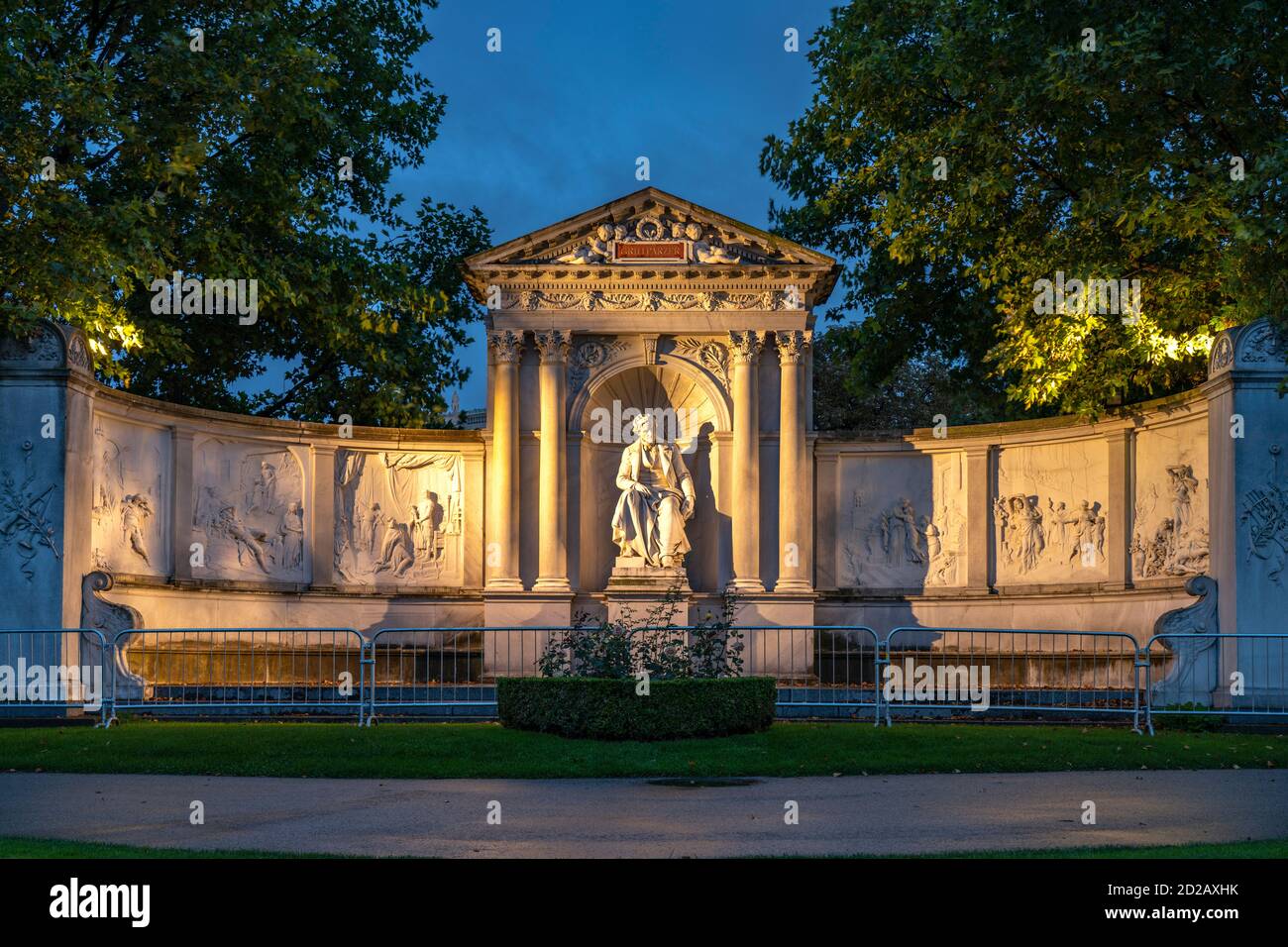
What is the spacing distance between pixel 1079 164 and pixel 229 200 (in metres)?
14.4

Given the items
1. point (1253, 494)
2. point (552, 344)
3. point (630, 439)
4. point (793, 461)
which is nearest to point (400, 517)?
point (552, 344)

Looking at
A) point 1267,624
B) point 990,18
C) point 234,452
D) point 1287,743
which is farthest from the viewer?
point 234,452

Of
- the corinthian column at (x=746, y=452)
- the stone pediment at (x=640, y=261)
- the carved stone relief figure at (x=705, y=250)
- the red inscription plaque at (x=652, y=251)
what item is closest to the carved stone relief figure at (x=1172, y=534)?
the corinthian column at (x=746, y=452)

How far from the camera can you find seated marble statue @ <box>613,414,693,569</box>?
29.4m

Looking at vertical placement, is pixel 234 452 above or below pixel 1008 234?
below

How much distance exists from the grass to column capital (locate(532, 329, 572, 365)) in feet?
65.1

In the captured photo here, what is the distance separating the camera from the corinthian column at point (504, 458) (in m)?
29.8

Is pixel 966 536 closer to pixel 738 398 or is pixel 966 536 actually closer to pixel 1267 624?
pixel 738 398

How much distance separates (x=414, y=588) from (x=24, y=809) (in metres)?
17.5

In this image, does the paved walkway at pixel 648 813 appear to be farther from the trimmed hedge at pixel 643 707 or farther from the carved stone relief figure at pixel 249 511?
the carved stone relief figure at pixel 249 511

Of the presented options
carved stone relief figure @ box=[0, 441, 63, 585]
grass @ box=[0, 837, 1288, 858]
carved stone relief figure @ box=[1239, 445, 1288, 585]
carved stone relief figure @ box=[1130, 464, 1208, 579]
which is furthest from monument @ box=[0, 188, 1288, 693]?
grass @ box=[0, 837, 1288, 858]

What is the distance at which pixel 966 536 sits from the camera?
98.9ft

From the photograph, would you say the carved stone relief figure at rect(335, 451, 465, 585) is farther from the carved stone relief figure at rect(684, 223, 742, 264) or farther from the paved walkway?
the paved walkway
